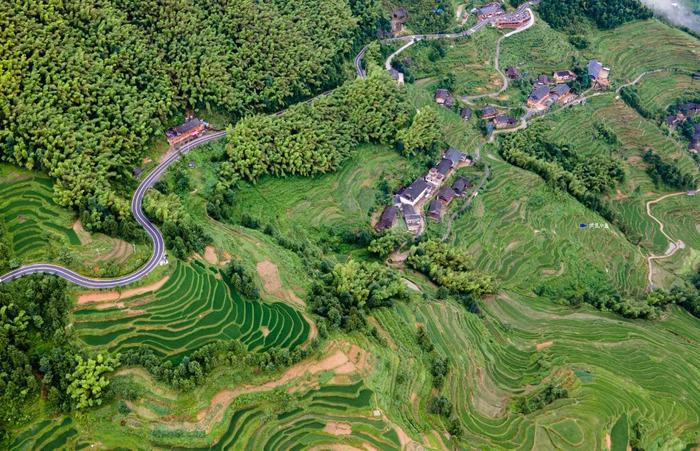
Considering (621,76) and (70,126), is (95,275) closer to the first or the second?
(70,126)

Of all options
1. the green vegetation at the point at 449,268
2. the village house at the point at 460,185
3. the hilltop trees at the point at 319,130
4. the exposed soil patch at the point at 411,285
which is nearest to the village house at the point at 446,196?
the village house at the point at 460,185

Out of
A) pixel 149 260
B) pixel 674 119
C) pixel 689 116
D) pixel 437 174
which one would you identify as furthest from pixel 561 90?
pixel 149 260

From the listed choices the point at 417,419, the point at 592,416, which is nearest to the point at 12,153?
the point at 417,419

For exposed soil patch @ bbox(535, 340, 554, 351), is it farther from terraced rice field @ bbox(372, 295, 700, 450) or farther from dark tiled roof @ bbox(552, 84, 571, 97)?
dark tiled roof @ bbox(552, 84, 571, 97)

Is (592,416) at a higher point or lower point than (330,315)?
lower

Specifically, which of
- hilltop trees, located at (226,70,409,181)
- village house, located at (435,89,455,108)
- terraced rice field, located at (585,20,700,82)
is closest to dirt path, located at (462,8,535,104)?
village house, located at (435,89,455,108)

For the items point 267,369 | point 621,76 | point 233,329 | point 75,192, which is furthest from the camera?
point 621,76

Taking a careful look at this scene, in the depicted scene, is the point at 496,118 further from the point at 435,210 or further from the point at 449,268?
the point at 449,268
